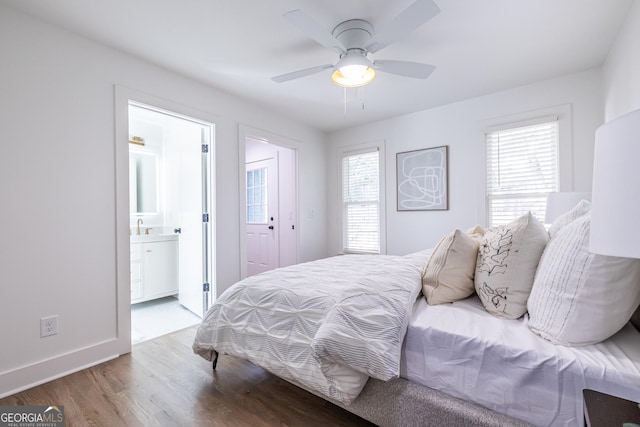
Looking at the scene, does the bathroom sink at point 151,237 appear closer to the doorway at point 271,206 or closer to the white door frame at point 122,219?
the doorway at point 271,206

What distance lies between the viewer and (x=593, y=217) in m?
0.71

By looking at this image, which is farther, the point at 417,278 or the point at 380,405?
the point at 417,278

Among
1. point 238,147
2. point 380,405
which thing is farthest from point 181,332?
point 380,405

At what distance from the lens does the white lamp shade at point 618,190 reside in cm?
60

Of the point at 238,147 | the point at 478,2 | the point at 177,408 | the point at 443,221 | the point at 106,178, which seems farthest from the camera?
the point at 443,221

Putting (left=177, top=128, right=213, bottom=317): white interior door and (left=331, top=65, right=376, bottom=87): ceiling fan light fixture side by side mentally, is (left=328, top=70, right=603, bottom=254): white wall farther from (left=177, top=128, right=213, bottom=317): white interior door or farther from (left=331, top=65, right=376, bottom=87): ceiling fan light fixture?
(left=177, top=128, right=213, bottom=317): white interior door

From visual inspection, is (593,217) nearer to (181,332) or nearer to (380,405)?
(380,405)

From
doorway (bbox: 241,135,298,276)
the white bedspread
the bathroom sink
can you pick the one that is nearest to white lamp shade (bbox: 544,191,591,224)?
the white bedspread

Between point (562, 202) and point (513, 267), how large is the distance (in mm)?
1554

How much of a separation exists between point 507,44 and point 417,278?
2.06 meters

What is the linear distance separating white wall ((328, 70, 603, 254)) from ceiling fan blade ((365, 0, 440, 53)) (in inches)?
78.5

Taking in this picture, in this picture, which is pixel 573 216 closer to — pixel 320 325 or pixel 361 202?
pixel 320 325

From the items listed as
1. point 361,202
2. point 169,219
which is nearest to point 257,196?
point 169,219

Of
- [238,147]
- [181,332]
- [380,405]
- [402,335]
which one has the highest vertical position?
[238,147]
